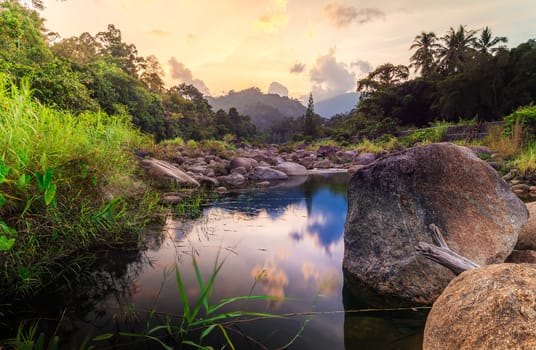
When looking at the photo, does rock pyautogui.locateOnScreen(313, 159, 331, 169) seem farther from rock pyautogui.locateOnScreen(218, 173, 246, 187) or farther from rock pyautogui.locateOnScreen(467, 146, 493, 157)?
rock pyautogui.locateOnScreen(467, 146, 493, 157)

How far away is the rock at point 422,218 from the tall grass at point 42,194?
95.3 inches

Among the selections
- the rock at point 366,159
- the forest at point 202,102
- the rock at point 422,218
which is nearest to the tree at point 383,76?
the forest at point 202,102

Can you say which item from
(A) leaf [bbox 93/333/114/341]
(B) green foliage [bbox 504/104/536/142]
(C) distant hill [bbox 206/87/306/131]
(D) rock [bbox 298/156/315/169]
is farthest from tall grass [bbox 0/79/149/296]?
(C) distant hill [bbox 206/87/306/131]

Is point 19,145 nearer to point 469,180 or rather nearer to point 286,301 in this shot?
point 286,301

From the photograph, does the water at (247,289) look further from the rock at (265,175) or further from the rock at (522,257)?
the rock at (265,175)

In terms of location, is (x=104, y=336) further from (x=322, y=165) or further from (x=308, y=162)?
(x=308, y=162)

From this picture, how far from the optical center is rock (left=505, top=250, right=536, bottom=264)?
2504mm

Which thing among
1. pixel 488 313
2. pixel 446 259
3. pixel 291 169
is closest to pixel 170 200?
pixel 446 259

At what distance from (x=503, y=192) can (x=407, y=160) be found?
3.11 ft

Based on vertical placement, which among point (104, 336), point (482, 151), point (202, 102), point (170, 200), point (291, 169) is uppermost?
point (202, 102)

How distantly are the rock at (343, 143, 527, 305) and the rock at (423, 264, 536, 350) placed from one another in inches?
36.3

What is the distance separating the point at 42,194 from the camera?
213 cm

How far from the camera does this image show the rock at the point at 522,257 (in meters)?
2.50

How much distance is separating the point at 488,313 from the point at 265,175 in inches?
376
